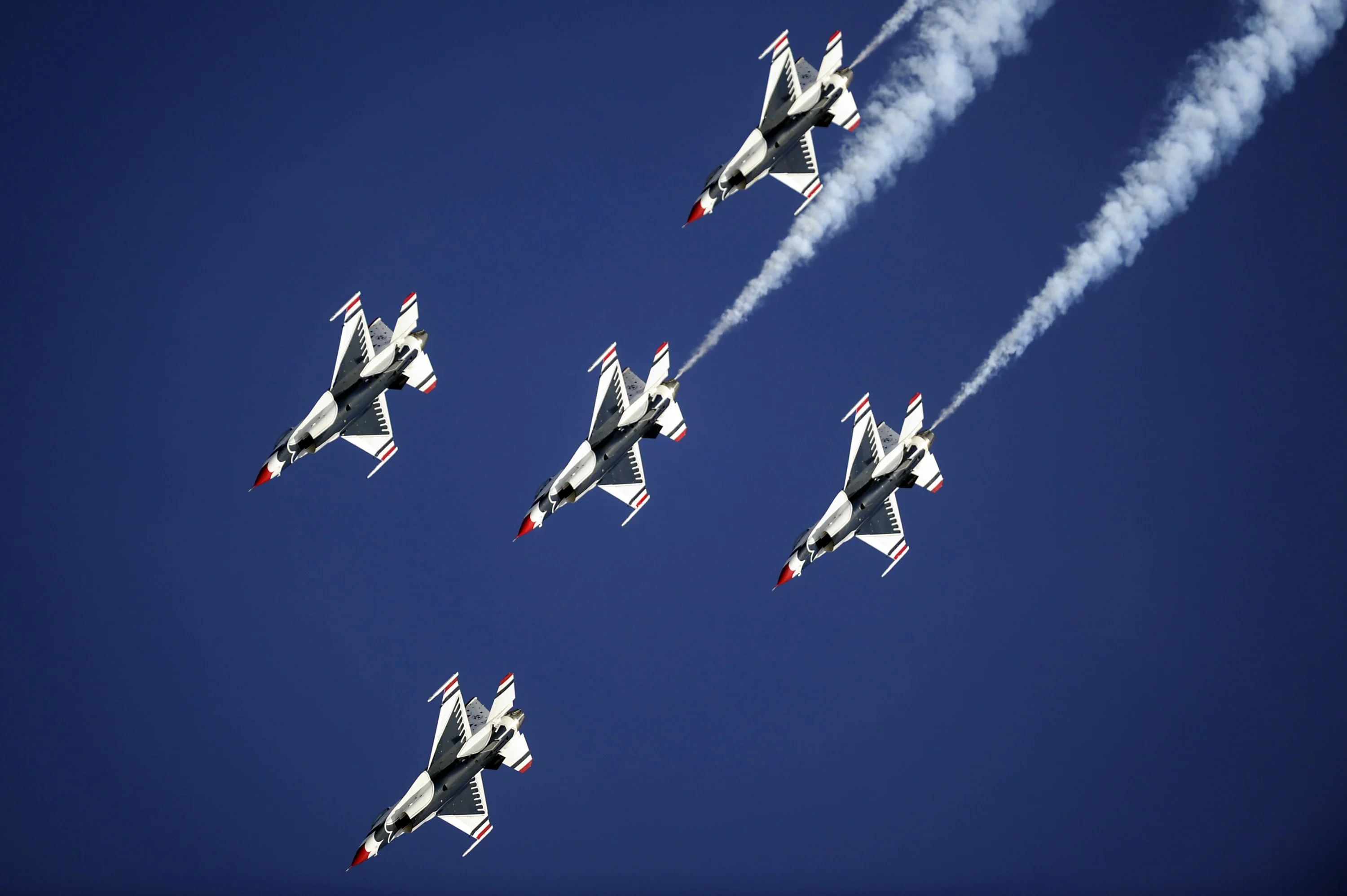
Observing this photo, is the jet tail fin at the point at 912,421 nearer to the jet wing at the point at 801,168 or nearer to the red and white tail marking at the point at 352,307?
the jet wing at the point at 801,168

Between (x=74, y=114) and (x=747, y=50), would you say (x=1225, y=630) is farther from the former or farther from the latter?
(x=74, y=114)

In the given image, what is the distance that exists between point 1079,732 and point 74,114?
54.0 meters

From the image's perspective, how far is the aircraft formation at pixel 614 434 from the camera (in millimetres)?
38219

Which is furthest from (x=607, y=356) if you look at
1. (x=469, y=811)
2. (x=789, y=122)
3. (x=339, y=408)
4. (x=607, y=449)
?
(x=469, y=811)

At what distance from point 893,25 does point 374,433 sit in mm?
21830

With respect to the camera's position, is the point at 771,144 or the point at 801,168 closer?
the point at 771,144

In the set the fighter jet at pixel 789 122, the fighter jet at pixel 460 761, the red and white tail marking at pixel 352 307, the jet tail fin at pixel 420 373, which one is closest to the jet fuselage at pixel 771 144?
the fighter jet at pixel 789 122

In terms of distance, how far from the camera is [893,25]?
41.1 metres

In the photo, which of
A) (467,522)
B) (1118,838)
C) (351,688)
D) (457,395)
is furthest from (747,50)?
(1118,838)

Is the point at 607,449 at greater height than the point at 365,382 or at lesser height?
lesser

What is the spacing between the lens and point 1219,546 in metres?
62.1

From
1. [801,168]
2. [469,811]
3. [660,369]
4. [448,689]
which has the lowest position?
[469,811]

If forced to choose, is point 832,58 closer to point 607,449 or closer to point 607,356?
point 607,356

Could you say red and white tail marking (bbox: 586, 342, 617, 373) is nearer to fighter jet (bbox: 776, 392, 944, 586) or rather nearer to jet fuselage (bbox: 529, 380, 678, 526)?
jet fuselage (bbox: 529, 380, 678, 526)
